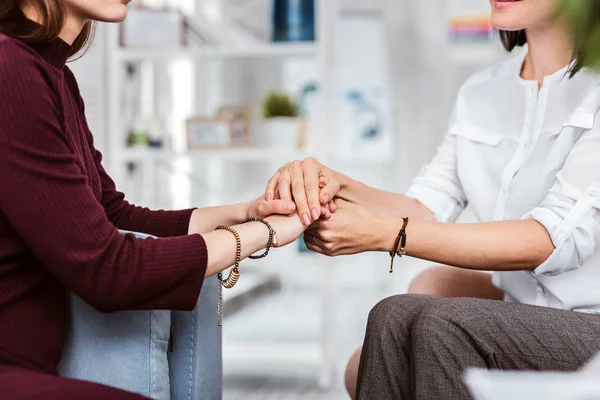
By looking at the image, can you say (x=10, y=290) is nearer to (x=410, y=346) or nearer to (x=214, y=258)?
(x=214, y=258)

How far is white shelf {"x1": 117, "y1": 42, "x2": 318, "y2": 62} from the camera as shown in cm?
275

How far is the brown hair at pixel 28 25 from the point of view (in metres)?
1.17

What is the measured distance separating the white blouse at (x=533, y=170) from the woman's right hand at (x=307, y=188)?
0.95 feet

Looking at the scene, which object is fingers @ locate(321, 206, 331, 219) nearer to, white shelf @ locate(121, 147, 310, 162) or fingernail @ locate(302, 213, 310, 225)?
fingernail @ locate(302, 213, 310, 225)

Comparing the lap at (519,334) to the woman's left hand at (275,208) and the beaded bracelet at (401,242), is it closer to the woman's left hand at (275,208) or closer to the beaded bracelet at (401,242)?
the beaded bracelet at (401,242)

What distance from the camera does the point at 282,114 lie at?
9.37 ft

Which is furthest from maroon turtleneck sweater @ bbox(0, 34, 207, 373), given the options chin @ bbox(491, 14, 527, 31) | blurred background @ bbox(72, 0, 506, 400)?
blurred background @ bbox(72, 0, 506, 400)

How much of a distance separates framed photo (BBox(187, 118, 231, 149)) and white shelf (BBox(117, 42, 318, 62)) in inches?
9.4

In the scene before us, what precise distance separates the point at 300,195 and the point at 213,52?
1.43 m

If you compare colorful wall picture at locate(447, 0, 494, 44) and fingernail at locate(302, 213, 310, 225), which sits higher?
colorful wall picture at locate(447, 0, 494, 44)

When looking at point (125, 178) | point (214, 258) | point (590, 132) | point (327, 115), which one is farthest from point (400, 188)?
point (214, 258)

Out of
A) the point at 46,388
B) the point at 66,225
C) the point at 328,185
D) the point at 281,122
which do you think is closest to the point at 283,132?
the point at 281,122

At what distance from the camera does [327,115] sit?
2717 mm

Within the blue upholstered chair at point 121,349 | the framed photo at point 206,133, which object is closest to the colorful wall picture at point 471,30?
the framed photo at point 206,133
